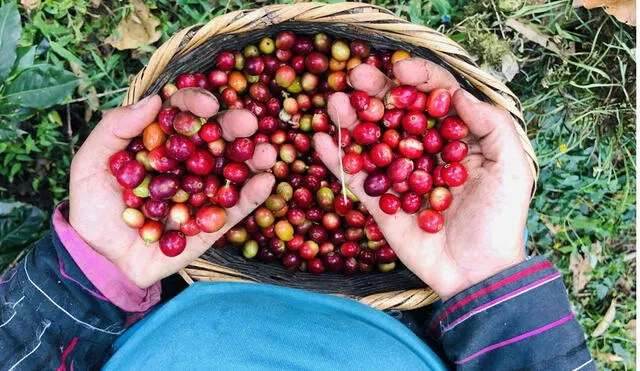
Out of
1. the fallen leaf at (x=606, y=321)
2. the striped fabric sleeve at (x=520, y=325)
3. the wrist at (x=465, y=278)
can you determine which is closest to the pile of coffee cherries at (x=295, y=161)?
the wrist at (x=465, y=278)

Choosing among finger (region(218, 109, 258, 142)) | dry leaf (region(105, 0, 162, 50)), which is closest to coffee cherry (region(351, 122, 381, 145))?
finger (region(218, 109, 258, 142))

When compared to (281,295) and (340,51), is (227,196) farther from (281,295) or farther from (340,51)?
(340,51)

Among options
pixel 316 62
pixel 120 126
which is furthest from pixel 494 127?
pixel 120 126

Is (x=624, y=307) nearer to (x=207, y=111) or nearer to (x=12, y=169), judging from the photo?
(x=207, y=111)

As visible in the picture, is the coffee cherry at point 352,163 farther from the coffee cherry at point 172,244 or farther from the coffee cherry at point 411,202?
the coffee cherry at point 172,244

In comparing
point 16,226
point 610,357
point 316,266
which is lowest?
point 610,357

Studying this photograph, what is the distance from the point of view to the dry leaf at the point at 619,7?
9.37ft

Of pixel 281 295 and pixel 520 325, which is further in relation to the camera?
pixel 281 295

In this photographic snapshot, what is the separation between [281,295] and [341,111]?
816 mm

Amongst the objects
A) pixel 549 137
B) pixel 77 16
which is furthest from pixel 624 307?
pixel 77 16

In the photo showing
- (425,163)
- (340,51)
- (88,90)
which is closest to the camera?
(425,163)

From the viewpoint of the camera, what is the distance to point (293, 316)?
2293 millimetres

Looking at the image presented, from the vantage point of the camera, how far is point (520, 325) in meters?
2.24

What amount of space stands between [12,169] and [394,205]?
203cm
